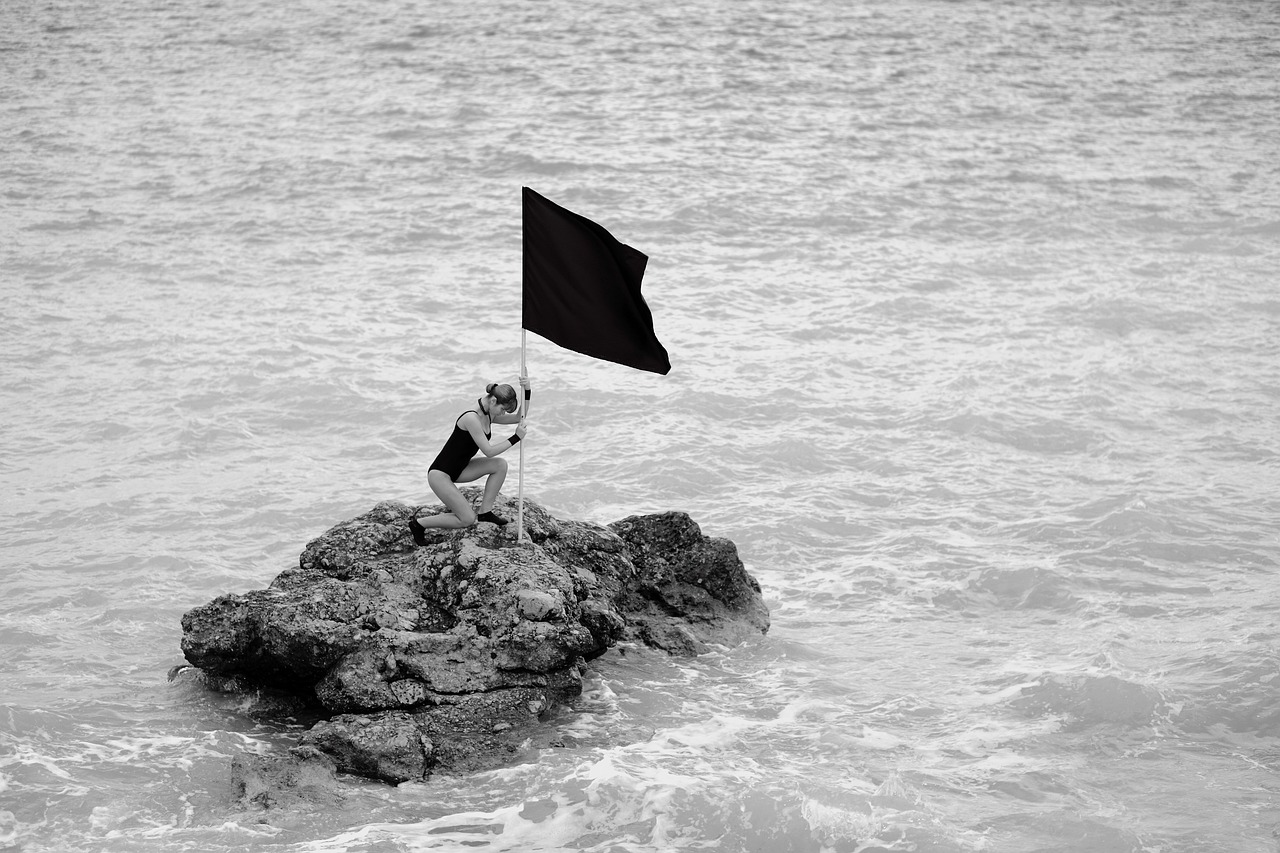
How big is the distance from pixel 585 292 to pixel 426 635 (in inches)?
119

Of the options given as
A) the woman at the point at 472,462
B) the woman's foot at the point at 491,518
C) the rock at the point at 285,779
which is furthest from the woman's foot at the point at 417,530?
the rock at the point at 285,779

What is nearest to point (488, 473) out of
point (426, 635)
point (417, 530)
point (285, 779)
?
point (417, 530)

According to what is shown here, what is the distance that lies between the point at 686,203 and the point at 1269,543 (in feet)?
54.0

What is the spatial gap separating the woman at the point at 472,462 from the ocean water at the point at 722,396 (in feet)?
5.88

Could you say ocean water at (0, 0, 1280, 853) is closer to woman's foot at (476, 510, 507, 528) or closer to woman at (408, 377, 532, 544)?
woman's foot at (476, 510, 507, 528)

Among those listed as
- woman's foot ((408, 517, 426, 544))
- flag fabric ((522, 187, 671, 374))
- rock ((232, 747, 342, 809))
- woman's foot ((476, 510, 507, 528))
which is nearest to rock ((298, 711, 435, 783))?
rock ((232, 747, 342, 809))

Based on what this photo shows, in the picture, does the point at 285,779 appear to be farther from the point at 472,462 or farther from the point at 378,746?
the point at 472,462

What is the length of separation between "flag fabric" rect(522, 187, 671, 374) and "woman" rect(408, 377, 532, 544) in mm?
621

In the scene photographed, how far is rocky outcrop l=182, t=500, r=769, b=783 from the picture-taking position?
9.64 meters

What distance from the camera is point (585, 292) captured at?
1073 cm

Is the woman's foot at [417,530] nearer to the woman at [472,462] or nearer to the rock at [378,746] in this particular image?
the woman at [472,462]

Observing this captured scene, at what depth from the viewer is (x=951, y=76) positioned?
37.8 metres

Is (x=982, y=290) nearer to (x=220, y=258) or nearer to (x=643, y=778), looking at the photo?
(x=220, y=258)

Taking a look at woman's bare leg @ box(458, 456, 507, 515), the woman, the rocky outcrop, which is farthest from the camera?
woman's bare leg @ box(458, 456, 507, 515)
